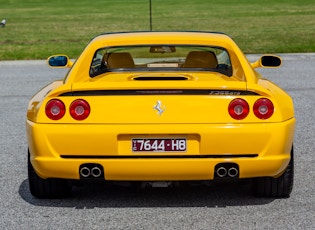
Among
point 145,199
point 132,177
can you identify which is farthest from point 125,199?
point 132,177

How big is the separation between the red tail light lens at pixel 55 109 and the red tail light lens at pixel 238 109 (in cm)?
119

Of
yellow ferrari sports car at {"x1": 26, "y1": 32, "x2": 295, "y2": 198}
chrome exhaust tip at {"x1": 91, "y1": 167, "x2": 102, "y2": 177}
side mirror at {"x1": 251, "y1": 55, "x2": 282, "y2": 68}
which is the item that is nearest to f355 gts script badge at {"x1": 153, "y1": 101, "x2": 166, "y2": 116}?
yellow ferrari sports car at {"x1": 26, "y1": 32, "x2": 295, "y2": 198}

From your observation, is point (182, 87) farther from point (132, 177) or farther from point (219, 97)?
point (132, 177)

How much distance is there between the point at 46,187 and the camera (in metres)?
5.90

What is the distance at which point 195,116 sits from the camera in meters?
5.38

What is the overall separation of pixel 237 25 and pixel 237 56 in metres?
29.0

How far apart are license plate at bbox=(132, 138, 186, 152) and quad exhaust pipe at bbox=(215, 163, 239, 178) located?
0.28 meters

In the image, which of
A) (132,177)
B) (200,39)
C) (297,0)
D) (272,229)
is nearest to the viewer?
(272,229)

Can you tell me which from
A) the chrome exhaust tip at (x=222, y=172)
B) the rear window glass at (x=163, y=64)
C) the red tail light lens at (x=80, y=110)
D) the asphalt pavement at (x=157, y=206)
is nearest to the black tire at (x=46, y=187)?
the asphalt pavement at (x=157, y=206)

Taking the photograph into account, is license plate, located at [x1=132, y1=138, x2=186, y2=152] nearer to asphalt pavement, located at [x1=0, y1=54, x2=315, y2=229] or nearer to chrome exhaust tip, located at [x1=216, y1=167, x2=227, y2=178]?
chrome exhaust tip, located at [x1=216, y1=167, x2=227, y2=178]

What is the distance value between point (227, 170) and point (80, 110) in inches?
43.9

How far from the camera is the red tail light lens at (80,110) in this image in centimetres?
542

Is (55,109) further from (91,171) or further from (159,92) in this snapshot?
(159,92)

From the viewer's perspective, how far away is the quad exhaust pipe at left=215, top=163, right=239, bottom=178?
17.6ft
